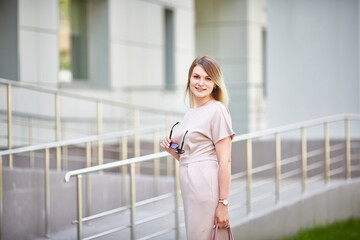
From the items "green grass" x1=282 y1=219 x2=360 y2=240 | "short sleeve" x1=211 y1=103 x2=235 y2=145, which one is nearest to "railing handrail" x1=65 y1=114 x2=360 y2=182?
"green grass" x1=282 y1=219 x2=360 y2=240

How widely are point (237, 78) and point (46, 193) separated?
1067 centimetres

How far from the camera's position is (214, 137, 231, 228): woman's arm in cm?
320

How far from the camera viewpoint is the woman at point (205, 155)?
323cm

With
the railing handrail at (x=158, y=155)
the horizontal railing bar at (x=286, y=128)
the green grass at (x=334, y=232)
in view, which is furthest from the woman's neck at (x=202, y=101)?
the green grass at (x=334, y=232)

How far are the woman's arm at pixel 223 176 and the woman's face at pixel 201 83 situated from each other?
0.93 feet

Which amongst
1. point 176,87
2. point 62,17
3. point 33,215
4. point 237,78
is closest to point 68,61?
point 62,17

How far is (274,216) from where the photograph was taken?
6492 mm

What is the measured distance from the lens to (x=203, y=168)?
10.7 feet

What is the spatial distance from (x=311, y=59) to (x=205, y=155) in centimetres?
670

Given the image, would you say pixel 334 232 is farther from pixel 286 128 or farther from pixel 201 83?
pixel 201 83

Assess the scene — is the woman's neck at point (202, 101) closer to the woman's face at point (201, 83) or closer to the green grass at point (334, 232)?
the woman's face at point (201, 83)

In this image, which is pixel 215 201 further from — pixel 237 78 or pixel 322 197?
pixel 237 78

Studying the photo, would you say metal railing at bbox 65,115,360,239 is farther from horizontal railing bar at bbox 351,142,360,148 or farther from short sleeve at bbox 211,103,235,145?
short sleeve at bbox 211,103,235,145

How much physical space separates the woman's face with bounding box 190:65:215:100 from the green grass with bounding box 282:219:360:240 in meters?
3.76
